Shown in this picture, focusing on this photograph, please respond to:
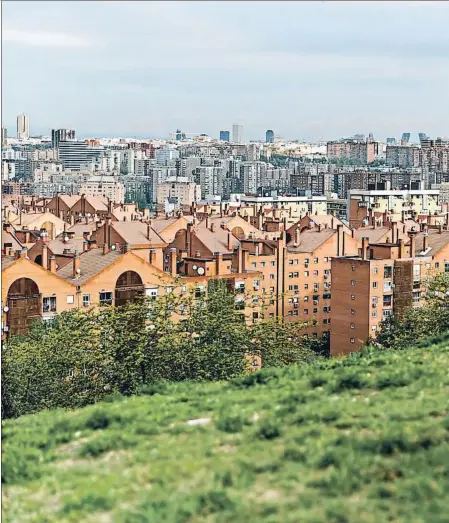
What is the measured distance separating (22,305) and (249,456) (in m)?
9.44

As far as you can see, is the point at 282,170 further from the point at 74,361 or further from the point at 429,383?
the point at 429,383

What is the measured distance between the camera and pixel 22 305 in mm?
12094

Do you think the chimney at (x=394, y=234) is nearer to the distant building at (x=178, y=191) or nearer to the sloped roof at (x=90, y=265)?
the sloped roof at (x=90, y=265)

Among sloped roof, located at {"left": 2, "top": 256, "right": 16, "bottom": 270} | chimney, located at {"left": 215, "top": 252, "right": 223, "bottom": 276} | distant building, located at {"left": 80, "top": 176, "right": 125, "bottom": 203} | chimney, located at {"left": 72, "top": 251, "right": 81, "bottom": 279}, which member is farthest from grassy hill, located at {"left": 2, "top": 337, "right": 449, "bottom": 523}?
distant building, located at {"left": 80, "top": 176, "right": 125, "bottom": 203}

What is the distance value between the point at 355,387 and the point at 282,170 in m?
62.5

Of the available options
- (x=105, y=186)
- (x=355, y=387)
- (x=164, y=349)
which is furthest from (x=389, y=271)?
(x=105, y=186)

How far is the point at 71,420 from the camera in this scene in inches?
142

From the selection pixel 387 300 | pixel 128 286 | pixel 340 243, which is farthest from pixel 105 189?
pixel 128 286

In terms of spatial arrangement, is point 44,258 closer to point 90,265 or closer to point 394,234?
point 90,265

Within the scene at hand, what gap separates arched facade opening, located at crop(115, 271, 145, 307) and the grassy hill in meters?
8.98

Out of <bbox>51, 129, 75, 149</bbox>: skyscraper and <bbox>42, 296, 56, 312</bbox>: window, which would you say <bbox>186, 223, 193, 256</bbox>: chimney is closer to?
<bbox>42, 296, 56, 312</bbox>: window

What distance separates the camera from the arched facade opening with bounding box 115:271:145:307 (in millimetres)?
12945

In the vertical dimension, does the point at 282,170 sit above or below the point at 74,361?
above

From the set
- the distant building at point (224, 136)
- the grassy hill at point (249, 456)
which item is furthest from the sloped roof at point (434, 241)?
the distant building at point (224, 136)
